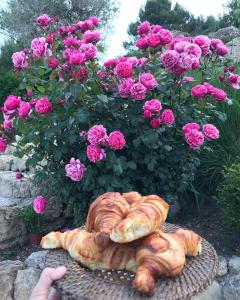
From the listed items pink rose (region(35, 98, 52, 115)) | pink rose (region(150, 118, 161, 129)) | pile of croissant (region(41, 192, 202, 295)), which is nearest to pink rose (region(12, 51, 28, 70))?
pink rose (region(35, 98, 52, 115))

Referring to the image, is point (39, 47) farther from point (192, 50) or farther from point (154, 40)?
point (192, 50)

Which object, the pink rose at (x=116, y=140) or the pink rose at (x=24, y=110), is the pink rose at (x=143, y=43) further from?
the pink rose at (x=24, y=110)

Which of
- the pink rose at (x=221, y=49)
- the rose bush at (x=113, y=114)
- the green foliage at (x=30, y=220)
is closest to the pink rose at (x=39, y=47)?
the rose bush at (x=113, y=114)

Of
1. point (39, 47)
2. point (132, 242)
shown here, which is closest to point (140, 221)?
point (132, 242)

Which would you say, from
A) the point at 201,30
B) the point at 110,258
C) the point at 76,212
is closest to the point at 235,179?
the point at 76,212

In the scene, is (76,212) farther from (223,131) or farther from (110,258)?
(110,258)

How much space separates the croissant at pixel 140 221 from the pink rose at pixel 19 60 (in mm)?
1850

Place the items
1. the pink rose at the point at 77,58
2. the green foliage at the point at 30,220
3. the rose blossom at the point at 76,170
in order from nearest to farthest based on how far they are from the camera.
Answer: the pink rose at the point at 77,58, the rose blossom at the point at 76,170, the green foliage at the point at 30,220

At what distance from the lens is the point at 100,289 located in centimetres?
109

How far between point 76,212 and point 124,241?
198 centimetres

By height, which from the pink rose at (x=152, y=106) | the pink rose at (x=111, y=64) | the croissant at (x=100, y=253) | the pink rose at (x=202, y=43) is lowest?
the croissant at (x=100, y=253)

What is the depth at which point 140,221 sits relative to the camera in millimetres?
1124

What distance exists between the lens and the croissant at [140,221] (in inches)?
43.4

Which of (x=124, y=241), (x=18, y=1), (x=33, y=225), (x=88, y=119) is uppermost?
(x=18, y=1)
